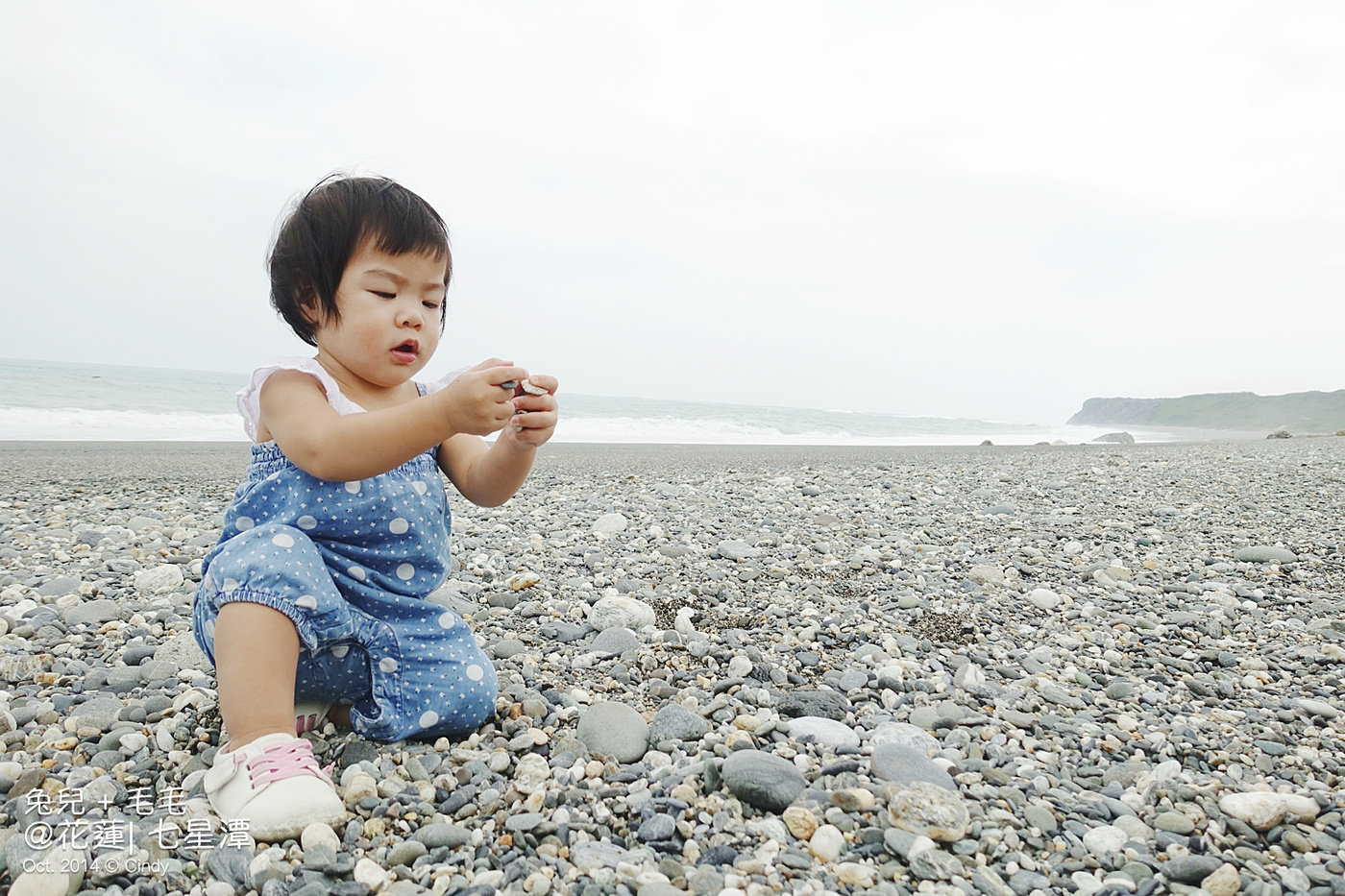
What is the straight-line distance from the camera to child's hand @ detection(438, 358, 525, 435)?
180cm

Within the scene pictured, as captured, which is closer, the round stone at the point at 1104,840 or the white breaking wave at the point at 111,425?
the round stone at the point at 1104,840

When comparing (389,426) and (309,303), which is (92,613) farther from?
(389,426)

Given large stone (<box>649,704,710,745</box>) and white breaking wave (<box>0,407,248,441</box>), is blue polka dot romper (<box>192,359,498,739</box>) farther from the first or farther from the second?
white breaking wave (<box>0,407,248,441</box>)

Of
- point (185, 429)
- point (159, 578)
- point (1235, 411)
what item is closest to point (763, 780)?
point (159, 578)

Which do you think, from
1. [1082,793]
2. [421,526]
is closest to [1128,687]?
[1082,793]

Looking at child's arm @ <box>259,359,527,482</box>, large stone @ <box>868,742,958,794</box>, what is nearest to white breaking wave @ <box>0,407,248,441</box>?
child's arm @ <box>259,359,527,482</box>

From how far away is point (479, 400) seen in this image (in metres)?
1.81

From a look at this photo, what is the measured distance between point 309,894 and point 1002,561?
3406 millimetres

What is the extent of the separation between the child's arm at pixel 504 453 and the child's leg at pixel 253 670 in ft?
2.09

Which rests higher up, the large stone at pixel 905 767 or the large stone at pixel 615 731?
the large stone at pixel 905 767

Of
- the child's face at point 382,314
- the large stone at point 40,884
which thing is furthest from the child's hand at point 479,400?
the large stone at point 40,884

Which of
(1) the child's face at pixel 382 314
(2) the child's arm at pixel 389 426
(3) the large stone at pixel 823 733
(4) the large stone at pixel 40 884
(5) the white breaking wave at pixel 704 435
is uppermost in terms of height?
(1) the child's face at pixel 382 314

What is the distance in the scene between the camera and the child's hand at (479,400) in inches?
70.9

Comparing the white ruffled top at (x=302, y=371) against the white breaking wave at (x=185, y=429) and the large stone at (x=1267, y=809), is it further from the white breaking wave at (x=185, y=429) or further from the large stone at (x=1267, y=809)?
the white breaking wave at (x=185, y=429)
